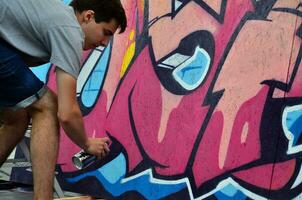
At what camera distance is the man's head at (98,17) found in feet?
9.78

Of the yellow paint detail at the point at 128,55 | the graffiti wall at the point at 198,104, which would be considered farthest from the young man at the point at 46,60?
the yellow paint detail at the point at 128,55

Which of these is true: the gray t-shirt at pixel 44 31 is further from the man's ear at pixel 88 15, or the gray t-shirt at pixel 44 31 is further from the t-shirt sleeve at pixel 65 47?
the man's ear at pixel 88 15

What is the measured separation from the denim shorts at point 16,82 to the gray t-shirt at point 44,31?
68 millimetres

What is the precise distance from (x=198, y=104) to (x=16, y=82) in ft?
4.92

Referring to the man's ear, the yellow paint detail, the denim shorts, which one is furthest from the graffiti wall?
the denim shorts

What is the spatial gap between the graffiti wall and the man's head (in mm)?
1005

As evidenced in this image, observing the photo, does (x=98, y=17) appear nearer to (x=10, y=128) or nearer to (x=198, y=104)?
(x=10, y=128)

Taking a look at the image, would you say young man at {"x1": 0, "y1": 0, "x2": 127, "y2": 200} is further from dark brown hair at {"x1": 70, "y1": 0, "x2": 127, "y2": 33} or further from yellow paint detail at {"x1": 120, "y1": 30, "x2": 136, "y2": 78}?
yellow paint detail at {"x1": 120, "y1": 30, "x2": 136, "y2": 78}

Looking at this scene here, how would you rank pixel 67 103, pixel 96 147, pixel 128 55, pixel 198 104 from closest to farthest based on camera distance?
pixel 67 103, pixel 96 147, pixel 198 104, pixel 128 55

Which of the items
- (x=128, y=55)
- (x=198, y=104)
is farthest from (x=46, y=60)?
(x=128, y=55)

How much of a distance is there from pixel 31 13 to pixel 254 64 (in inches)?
60.5

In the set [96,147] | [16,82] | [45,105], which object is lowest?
[96,147]

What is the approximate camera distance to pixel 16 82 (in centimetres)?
280

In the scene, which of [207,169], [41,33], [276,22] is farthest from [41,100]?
[276,22]
